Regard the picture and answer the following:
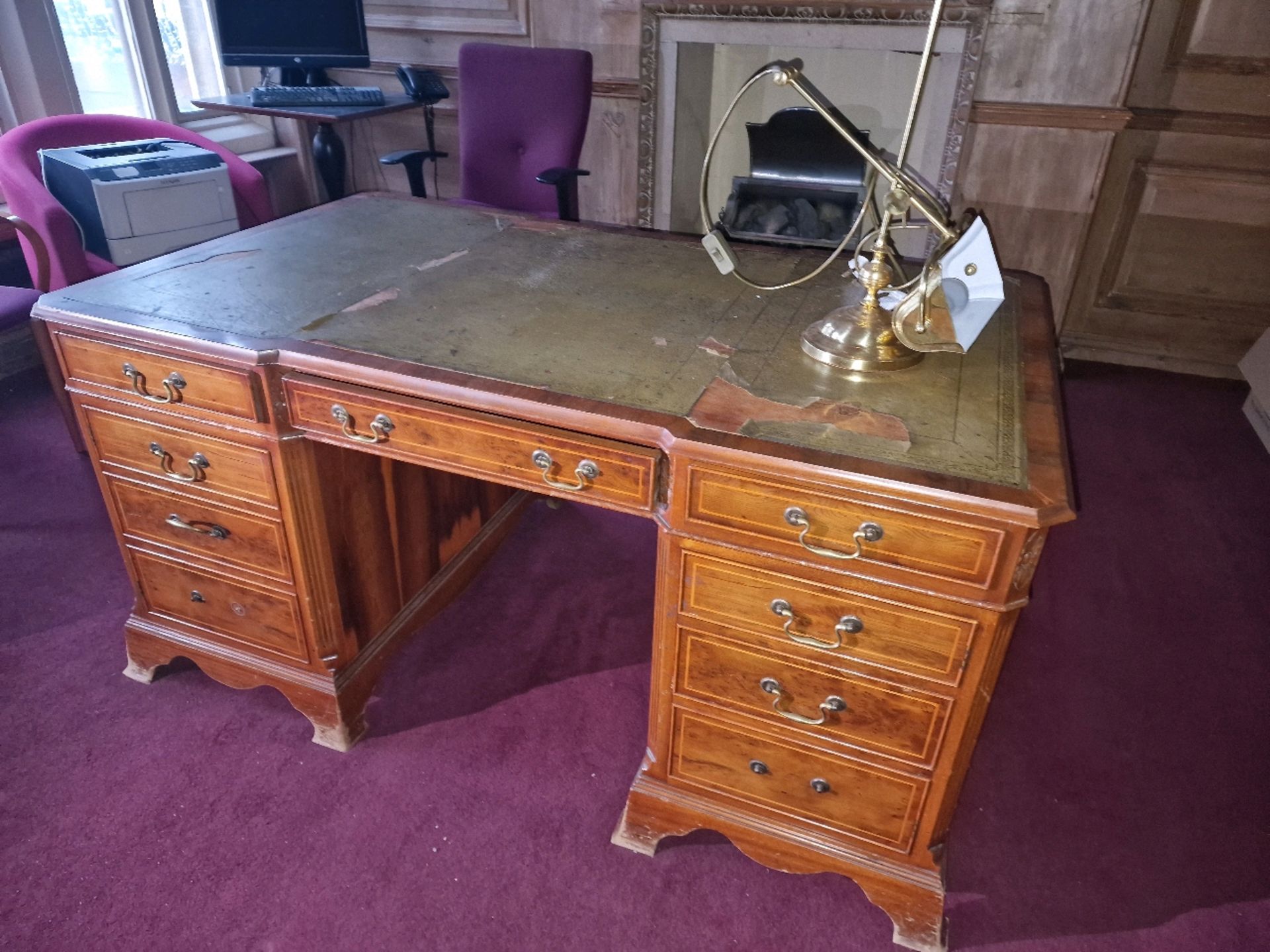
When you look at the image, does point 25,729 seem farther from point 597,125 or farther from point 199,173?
point 597,125

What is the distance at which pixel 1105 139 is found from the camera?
3.52m

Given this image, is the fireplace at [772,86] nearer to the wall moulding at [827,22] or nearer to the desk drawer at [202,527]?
the wall moulding at [827,22]

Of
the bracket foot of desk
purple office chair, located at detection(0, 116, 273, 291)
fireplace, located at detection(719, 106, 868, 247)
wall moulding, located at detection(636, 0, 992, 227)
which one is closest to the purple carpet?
the bracket foot of desk

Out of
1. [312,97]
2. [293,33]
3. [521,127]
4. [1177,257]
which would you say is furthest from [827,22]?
[293,33]

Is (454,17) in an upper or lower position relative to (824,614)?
upper

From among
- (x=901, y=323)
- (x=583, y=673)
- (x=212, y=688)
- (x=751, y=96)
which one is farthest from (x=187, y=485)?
(x=751, y=96)

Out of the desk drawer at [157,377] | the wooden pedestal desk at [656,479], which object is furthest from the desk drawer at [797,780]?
the desk drawer at [157,377]

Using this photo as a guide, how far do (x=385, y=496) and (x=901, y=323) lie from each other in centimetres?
120

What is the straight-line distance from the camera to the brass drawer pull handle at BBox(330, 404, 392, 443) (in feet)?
4.86

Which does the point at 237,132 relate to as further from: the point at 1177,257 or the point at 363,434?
the point at 1177,257

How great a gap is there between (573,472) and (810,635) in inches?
18.8

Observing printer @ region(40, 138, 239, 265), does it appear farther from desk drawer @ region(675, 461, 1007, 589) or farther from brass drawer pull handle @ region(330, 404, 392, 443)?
desk drawer @ region(675, 461, 1007, 589)

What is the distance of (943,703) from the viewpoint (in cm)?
134

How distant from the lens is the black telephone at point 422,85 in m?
4.16
